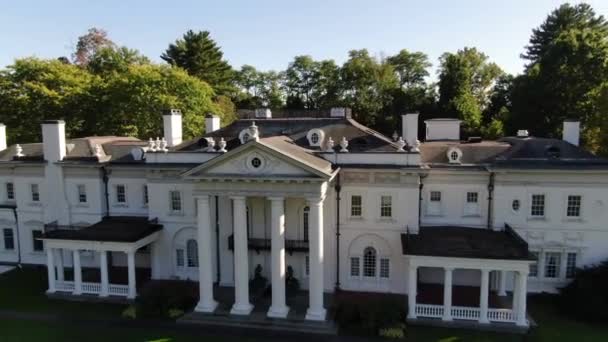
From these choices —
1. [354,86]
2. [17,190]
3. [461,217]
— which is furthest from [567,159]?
[354,86]

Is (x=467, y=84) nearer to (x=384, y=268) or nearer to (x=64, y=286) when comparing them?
(x=384, y=268)

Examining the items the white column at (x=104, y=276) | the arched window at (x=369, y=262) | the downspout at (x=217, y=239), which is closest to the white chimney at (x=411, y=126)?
the arched window at (x=369, y=262)

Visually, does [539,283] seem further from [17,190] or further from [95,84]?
[95,84]

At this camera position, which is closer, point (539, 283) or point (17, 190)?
point (539, 283)

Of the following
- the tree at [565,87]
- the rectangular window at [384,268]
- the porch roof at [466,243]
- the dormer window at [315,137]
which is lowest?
the rectangular window at [384,268]

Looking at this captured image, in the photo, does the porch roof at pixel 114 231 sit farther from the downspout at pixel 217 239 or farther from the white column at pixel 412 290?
the white column at pixel 412 290

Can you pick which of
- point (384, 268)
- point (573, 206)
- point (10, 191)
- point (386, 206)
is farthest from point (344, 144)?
point (10, 191)
